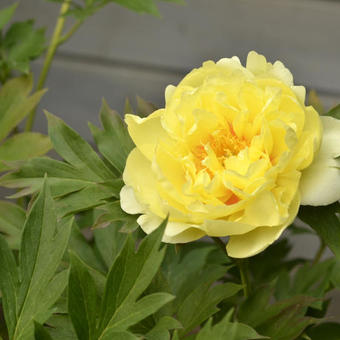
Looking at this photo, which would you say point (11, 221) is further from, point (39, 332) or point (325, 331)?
point (325, 331)

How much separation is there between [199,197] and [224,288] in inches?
4.0

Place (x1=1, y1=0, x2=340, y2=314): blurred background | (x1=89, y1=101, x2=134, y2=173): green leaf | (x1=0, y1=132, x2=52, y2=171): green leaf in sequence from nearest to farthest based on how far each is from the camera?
(x1=89, y1=101, x2=134, y2=173): green leaf, (x1=0, y1=132, x2=52, y2=171): green leaf, (x1=1, y1=0, x2=340, y2=314): blurred background

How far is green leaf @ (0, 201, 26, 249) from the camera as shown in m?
0.48

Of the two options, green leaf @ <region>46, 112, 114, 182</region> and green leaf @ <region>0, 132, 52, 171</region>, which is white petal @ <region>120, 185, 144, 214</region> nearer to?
green leaf @ <region>46, 112, 114, 182</region>

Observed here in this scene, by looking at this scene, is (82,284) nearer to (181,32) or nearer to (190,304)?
(190,304)

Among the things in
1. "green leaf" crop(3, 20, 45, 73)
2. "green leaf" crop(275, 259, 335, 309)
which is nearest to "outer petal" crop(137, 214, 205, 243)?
"green leaf" crop(275, 259, 335, 309)

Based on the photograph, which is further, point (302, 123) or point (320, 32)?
point (320, 32)

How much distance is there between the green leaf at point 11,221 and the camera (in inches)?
19.1

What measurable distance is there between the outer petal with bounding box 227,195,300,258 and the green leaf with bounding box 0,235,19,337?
138 mm

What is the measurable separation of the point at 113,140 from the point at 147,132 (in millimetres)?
88

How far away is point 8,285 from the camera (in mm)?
351

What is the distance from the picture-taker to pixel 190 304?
416mm

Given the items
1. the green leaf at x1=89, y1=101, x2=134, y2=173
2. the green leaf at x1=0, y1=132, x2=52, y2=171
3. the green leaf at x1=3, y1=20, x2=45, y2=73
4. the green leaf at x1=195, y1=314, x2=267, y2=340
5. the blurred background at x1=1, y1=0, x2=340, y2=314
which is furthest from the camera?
the blurred background at x1=1, y1=0, x2=340, y2=314

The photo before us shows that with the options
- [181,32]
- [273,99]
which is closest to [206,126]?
[273,99]
